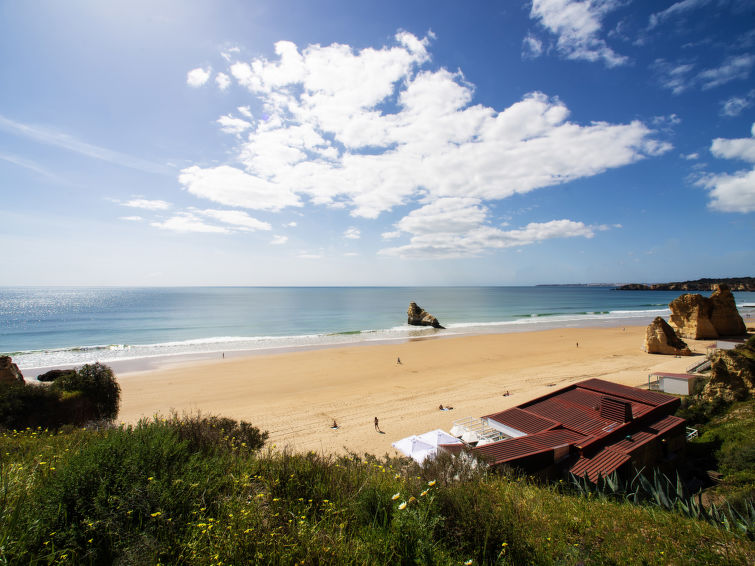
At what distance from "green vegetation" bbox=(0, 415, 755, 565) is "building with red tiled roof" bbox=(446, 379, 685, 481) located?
3.70 metres

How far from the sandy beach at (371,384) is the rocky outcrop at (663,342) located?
1.23 metres

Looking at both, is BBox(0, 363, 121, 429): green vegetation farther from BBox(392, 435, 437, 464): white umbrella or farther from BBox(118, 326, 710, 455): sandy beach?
BBox(392, 435, 437, 464): white umbrella

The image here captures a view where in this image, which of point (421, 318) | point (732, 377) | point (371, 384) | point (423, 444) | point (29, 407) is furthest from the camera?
point (421, 318)

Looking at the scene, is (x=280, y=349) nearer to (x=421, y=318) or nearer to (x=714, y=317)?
(x=421, y=318)

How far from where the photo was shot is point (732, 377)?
12.4 metres

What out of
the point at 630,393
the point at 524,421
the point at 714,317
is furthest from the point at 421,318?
the point at 524,421

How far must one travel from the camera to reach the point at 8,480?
3.92m

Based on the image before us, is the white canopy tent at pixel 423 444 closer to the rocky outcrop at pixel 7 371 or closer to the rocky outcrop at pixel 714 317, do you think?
the rocky outcrop at pixel 7 371

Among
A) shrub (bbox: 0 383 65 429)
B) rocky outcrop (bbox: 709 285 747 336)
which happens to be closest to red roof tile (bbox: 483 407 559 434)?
shrub (bbox: 0 383 65 429)

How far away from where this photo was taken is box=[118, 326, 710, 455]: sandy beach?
48.7 feet

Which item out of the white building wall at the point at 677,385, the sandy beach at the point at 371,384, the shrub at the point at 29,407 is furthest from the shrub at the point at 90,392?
the white building wall at the point at 677,385

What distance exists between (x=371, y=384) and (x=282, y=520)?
735 inches

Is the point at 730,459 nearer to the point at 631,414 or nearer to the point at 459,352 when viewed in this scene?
the point at 631,414

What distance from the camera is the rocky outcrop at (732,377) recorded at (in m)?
12.2
